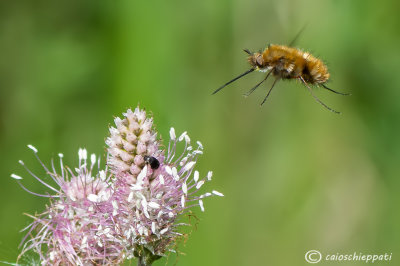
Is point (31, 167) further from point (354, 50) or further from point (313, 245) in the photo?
point (354, 50)

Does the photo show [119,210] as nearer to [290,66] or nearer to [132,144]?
[132,144]

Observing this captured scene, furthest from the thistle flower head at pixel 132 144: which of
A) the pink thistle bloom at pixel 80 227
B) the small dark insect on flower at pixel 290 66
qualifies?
the small dark insect on flower at pixel 290 66

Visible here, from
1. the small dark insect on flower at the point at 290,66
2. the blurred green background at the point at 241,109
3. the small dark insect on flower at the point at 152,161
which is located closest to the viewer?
the small dark insect on flower at the point at 152,161

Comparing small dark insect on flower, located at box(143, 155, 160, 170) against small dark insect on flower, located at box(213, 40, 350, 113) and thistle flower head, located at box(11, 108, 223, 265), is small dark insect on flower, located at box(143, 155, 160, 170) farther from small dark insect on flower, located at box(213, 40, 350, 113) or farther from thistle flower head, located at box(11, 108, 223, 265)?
small dark insect on flower, located at box(213, 40, 350, 113)

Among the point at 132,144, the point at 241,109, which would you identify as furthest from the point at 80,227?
the point at 241,109

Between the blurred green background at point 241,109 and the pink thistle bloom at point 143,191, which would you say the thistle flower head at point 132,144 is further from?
the blurred green background at point 241,109

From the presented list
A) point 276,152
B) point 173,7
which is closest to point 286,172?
point 276,152
